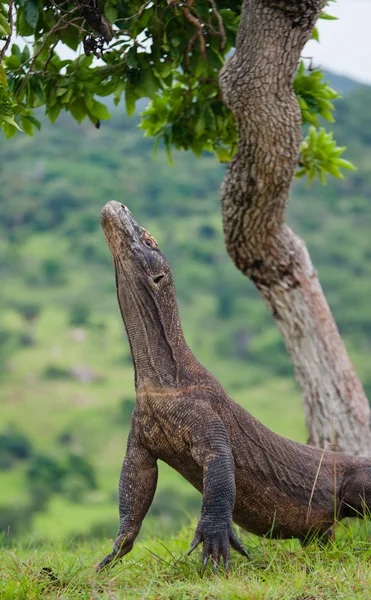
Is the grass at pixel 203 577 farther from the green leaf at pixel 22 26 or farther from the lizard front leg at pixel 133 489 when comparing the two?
the green leaf at pixel 22 26

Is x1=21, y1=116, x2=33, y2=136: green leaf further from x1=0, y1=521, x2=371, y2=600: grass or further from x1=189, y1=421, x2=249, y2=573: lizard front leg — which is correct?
x1=0, y1=521, x2=371, y2=600: grass

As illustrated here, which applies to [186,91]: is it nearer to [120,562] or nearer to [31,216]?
[120,562]

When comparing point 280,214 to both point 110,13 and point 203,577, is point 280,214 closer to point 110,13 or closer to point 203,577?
point 110,13

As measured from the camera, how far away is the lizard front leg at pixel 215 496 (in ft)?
11.0

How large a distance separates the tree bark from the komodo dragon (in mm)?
1099

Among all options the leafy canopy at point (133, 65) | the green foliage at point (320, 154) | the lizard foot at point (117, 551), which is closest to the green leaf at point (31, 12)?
the leafy canopy at point (133, 65)

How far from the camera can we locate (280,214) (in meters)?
5.41

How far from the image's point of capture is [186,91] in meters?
5.45

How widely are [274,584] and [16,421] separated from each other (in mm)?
42378

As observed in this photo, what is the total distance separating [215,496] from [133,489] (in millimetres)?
482

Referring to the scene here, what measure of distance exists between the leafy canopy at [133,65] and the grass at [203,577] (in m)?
2.01

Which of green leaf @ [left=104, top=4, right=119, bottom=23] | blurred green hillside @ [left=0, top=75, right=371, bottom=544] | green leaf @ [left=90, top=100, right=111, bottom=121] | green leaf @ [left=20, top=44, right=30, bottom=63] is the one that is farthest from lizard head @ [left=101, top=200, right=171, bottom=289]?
blurred green hillside @ [left=0, top=75, right=371, bottom=544]

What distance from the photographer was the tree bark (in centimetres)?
465

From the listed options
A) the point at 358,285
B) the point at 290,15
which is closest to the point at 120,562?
the point at 290,15
